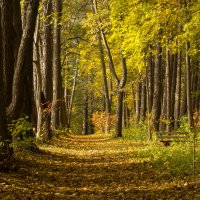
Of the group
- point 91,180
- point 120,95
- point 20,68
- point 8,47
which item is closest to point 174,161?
point 91,180

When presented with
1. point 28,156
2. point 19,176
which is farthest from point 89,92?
point 19,176

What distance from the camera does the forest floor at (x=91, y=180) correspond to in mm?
8039

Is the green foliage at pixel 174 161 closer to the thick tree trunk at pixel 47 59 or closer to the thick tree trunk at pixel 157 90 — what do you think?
the thick tree trunk at pixel 47 59

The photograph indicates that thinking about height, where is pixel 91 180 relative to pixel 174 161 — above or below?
below

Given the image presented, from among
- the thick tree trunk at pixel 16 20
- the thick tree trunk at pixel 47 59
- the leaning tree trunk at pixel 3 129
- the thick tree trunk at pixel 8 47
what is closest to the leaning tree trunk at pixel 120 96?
the thick tree trunk at pixel 47 59

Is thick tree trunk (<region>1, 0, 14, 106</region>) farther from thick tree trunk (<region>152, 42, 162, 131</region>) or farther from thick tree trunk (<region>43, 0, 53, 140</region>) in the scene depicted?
thick tree trunk (<region>152, 42, 162, 131</region>)

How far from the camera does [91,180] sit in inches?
404

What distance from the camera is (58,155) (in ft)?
49.7

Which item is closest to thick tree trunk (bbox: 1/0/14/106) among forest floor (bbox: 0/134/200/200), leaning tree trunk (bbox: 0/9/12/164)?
leaning tree trunk (bbox: 0/9/12/164)

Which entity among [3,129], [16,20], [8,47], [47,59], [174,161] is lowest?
[174,161]

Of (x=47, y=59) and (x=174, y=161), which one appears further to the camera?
(x=47, y=59)

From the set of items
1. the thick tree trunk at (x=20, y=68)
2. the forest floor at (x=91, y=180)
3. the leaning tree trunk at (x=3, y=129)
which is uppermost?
the thick tree trunk at (x=20, y=68)

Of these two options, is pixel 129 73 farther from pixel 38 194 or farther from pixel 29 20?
pixel 38 194

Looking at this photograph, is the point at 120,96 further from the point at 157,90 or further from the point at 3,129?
the point at 3,129
